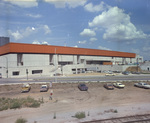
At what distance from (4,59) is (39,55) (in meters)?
16.8

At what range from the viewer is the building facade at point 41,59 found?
199 ft

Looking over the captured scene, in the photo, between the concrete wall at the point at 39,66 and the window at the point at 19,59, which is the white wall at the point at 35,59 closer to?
the concrete wall at the point at 39,66

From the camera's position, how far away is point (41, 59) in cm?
7069

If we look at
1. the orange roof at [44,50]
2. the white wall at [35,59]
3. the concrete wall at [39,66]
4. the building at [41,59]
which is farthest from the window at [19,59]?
the orange roof at [44,50]

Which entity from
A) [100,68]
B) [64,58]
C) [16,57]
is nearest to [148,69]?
[100,68]

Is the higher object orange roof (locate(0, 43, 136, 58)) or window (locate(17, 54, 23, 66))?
orange roof (locate(0, 43, 136, 58))

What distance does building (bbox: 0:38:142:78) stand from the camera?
199ft

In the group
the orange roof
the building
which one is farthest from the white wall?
the orange roof

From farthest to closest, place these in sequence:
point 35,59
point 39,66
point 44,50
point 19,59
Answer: point 44,50, point 35,59, point 39,66, point 19,59

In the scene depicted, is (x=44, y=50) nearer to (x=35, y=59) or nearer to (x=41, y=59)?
(x=41, y=59)

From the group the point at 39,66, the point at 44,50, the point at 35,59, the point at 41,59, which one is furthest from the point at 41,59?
the point at 39,66

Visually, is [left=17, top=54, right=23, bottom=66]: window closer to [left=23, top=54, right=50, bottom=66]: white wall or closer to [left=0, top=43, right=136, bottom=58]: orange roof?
[left=23, top=54, right=50, bottom=66]: white wall

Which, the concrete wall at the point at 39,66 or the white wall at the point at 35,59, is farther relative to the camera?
the white wall at the point at 35,59

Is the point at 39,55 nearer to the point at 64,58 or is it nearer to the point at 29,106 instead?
the point at 64,58
